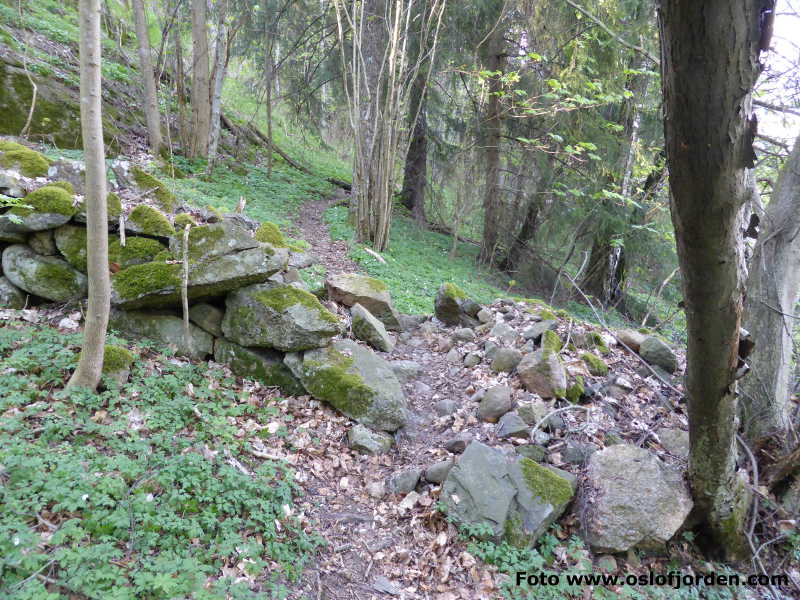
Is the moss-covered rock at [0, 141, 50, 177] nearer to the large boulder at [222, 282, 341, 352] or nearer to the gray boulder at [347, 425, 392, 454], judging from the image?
the large boulder at [222, 282, 341, 352]

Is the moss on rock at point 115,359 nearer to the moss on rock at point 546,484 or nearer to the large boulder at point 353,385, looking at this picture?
the large boulder at point 353,385

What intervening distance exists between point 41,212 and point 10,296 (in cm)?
79

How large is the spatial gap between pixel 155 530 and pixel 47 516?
1.80ft

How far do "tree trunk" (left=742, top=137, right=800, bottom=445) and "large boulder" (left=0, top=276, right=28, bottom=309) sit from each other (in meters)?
6.43

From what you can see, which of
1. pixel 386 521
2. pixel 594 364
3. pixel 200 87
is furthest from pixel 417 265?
pixel 200 87

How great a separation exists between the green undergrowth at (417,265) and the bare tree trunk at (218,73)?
10.3 feet

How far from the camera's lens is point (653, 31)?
7.81 m

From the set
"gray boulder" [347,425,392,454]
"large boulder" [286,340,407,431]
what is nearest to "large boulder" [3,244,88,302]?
"large boulder" [286,340,407,431]

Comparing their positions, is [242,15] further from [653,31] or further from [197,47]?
[653,31]

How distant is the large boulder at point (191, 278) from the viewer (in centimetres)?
405

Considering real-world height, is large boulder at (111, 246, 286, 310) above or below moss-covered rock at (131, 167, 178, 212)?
below

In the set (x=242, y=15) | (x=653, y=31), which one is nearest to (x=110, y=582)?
(x=653, y=31)

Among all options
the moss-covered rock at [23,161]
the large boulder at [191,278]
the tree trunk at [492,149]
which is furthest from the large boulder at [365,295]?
the tree trunk at [492,149]

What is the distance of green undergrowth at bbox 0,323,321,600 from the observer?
2.25 m
